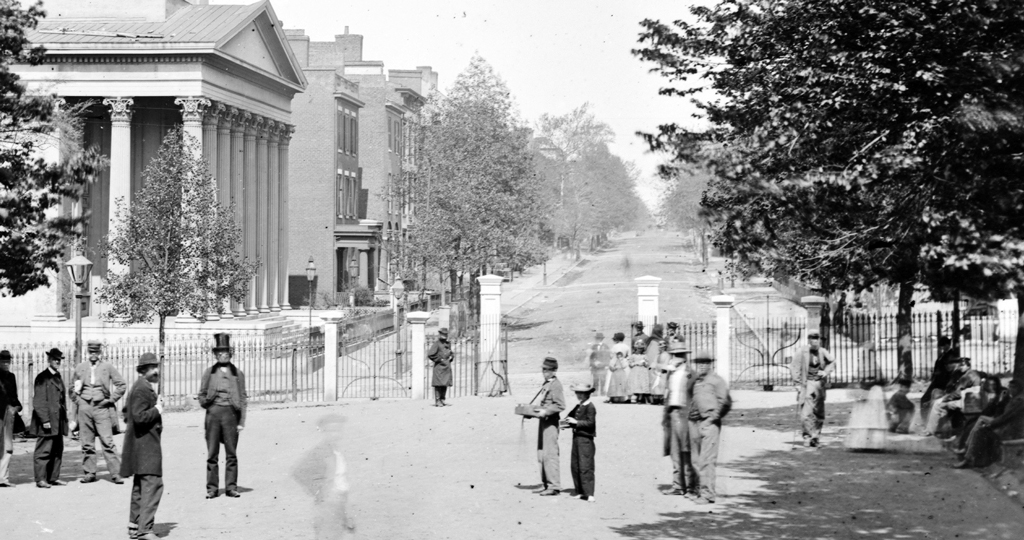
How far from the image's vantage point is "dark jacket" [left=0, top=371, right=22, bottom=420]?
50.8 ft

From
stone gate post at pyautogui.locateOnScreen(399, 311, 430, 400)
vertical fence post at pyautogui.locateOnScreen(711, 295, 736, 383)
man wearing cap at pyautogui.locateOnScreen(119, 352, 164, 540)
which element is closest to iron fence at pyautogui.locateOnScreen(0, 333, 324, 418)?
stone gate post at pyautogui.locateOnScreen(399, 311, 430, 400)

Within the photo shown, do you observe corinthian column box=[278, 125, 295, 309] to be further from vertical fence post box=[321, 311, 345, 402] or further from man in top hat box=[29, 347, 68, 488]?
man in top hat box=[29, 347, 68, 488]

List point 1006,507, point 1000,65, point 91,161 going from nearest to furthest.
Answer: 1. point 1000,65
2. point 1006,507
3. point 91,161

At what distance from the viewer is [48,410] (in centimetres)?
1565

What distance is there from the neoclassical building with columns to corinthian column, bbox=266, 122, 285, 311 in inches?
2.0

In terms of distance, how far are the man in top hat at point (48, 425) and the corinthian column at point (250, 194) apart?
31.8 m

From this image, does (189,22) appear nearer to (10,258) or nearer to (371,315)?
(371,315)

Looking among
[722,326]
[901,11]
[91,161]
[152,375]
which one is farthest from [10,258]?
[722,326]

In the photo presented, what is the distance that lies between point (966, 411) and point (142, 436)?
421 inches

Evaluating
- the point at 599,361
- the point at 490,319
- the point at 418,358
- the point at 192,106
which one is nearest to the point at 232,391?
Answer: the point at 599,361

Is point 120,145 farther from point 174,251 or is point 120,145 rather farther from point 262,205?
point 174,251

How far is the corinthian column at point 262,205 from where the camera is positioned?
4984 cm

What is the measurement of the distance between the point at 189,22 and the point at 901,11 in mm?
35904

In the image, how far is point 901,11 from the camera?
46.3 feet
